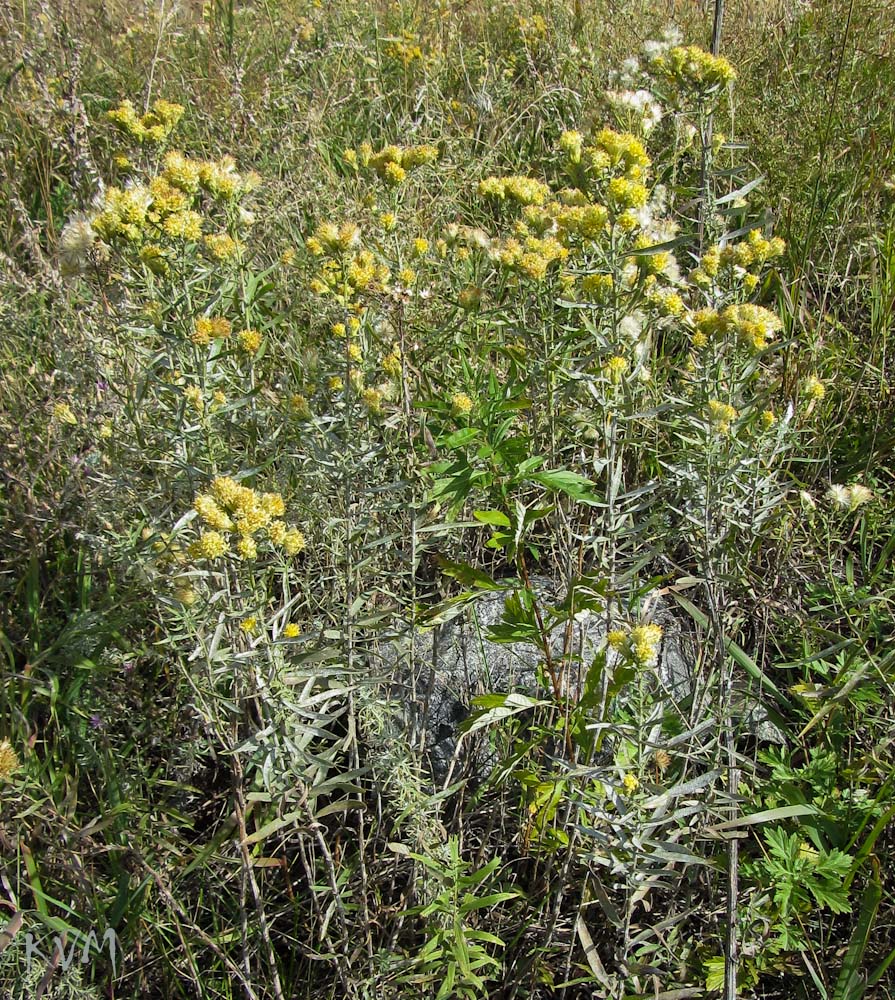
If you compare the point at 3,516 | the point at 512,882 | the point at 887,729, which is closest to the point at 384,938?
the point at 512,882

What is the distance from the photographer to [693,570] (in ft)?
8.18

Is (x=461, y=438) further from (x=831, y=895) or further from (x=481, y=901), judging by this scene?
(x=831, y=895)

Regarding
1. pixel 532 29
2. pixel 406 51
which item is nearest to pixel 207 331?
pixel 406 51

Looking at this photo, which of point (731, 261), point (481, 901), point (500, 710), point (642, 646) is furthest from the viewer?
point (731, 261)

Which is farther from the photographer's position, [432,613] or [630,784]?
[432,613]

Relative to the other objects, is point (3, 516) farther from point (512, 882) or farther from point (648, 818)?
point (648, 818)

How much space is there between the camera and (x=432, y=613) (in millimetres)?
1877

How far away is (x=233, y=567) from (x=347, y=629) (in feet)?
0.84

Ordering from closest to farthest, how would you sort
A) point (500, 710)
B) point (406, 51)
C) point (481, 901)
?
point (481, 901) → point (500, 710) → point (406, 51)

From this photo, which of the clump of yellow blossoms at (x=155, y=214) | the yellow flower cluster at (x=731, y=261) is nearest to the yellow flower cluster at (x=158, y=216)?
the clump of yellow blossoms at (x=155, y=214)

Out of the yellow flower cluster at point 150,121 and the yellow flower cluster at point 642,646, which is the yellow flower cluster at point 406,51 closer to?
the yellow flower cluster at point 150,121

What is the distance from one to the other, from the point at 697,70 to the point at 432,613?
1.31m

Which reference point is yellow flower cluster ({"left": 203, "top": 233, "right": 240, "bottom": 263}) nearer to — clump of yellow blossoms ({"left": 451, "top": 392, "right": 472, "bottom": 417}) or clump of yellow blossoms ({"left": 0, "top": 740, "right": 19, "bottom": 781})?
clump of yellow blossoms ({"left": 451, "top": 392, "right": 472, "bottom": 417})

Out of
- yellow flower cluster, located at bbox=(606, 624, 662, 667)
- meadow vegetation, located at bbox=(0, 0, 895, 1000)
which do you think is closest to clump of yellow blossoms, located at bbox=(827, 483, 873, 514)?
meadow vegetation, located at bbox=(0, 0, 895, 1000)
